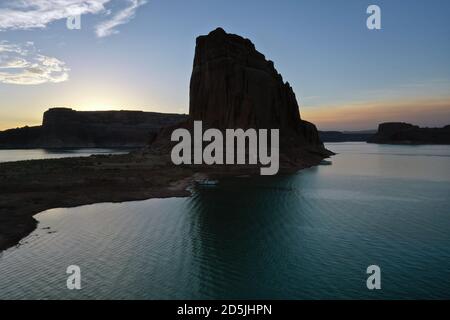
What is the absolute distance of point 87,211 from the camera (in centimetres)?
4209

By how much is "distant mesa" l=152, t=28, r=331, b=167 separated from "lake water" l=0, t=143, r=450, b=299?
62.1m

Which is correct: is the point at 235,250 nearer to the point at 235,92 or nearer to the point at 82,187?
the point at 82,187

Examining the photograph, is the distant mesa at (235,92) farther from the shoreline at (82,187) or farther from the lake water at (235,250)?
the lake water at (235,250)

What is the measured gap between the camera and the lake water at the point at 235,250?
21047 millimetres

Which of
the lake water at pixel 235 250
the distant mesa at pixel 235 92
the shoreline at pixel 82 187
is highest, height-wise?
the distant mesa at pixel 235 92

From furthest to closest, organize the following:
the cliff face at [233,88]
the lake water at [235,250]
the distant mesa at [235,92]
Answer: the cliff face at [233,88]
the distant mesa at [235,92]
the lake water at [235,250]

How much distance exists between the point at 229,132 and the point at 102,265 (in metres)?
82.3

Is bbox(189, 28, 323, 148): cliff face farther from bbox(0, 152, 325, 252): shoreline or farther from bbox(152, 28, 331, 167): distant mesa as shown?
bbox(0, 152, 325, 252): shoreline

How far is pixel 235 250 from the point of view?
92.7ft

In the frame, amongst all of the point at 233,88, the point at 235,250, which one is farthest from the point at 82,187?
the point at 233,88

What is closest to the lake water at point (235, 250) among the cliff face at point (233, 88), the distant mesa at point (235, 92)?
the distant mesa at point (235, 92)
